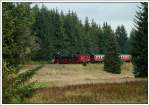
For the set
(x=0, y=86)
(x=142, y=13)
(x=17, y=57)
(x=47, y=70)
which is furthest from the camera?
(x=47, y=70)

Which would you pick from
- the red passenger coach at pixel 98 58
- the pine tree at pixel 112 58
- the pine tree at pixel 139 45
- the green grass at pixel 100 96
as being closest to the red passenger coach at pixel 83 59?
the red passenger coach at pixel 98 58

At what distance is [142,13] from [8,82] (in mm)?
27317

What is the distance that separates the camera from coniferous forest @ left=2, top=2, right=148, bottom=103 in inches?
494

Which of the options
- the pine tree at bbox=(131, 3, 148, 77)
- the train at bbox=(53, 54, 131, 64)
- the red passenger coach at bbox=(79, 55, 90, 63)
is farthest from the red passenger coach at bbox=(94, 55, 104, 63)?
the pine tree at bbox=(131, 3, 148, 77)

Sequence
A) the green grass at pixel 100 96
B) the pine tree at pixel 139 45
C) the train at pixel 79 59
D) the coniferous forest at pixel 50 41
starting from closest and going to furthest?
the coniferous forest at pixel 50 41 → the green grass at pixel 100 96 → the pine tree at pixel 139 45 → the train at pixel 79 59

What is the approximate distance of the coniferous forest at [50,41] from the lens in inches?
494

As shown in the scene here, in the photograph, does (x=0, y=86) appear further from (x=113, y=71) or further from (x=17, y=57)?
(x=113, y=71)

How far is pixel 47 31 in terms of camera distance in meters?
96.6

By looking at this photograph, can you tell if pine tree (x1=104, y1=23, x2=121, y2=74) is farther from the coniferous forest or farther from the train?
the train

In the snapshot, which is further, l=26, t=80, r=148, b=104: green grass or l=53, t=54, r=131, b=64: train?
l=53, t=54, r=131, b=64: train

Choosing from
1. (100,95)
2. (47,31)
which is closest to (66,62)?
(47,31)

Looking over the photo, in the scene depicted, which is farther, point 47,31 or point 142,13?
point 47,31

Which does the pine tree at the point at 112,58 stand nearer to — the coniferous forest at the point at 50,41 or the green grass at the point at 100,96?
the coniferous forest at the point at 50,41

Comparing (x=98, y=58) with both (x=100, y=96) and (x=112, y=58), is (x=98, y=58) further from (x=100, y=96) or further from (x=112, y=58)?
(x=100, y=96)
